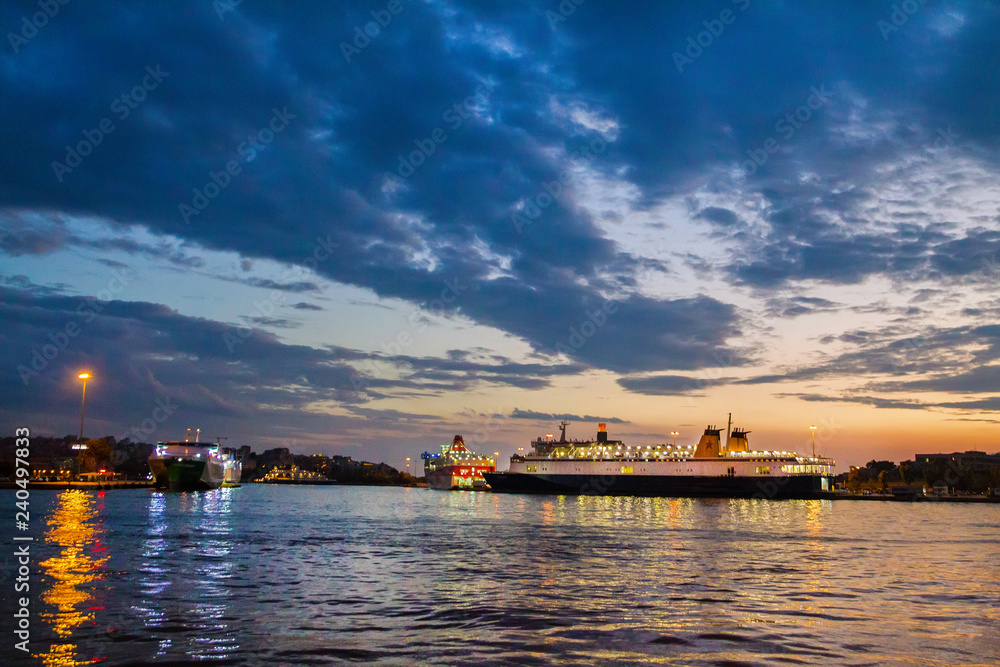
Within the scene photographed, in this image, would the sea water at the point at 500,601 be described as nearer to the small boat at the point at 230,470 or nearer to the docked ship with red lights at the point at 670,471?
the docked ship with red lights at the point at 670,471

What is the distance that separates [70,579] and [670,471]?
12703cm

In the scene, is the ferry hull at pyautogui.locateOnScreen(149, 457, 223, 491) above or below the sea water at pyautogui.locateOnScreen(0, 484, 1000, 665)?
below

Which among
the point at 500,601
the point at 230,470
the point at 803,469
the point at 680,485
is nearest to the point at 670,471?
the point at 680,485

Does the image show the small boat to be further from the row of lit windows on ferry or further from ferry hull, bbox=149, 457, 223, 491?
the row of lit windows on ferry

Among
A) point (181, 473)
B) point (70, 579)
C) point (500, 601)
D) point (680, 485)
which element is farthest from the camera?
point (680, 485)

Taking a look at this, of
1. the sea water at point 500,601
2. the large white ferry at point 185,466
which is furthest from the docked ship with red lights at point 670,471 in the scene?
the sea water at point 500,601

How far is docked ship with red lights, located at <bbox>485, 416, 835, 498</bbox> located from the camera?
5344 inches

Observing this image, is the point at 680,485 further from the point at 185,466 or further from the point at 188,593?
the point at 188,593

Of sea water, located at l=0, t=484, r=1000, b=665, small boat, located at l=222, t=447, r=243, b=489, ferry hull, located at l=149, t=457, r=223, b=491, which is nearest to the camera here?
sea water, located at l=0, t=484, r=1000, b=665

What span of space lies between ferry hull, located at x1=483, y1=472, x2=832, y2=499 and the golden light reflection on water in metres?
108

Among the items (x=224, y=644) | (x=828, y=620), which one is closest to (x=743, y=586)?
(x=828, y=620)

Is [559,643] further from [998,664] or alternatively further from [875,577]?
[875,577]

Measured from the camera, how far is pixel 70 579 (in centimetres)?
2428

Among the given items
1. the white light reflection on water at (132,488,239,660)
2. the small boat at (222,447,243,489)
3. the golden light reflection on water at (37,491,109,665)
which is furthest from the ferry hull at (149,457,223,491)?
the white light reflection on water at (132,488,239,660)
